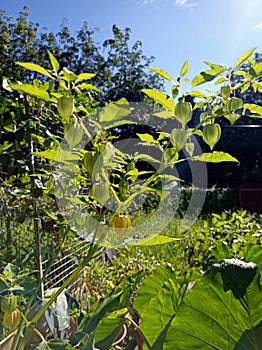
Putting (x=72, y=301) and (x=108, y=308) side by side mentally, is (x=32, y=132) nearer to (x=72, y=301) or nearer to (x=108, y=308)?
(x=72, y=301)

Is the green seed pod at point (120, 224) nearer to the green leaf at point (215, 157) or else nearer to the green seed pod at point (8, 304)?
the green leaf at point (215, 157)

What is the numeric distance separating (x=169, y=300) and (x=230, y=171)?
17.1 metres

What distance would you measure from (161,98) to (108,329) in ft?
1.22

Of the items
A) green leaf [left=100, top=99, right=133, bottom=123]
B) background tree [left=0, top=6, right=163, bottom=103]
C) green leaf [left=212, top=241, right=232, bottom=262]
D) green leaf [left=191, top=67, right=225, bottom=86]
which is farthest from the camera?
background tree [left=0, top=6, right=163, bottom=103]

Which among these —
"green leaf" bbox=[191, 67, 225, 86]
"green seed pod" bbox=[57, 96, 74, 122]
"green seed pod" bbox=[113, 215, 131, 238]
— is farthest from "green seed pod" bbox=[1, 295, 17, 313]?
"green leaf" bbox=[191, 67, 225, 86]

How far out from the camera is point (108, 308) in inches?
25.6

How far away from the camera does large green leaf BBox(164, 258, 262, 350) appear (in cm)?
47

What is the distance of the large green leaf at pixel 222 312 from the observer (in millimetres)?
469

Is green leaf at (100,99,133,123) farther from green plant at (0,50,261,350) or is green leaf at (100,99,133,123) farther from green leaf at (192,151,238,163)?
green leaf at (192,151,238,163)

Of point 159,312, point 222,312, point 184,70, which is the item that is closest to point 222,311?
point 222,312

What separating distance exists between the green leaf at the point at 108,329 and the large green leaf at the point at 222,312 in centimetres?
11

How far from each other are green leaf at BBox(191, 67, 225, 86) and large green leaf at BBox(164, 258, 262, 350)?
0.26m

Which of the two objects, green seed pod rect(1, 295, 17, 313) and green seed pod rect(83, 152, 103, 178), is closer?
green seed pod rect(83, 152, 103, 178)

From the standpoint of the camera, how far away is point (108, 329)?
60 centimetres
